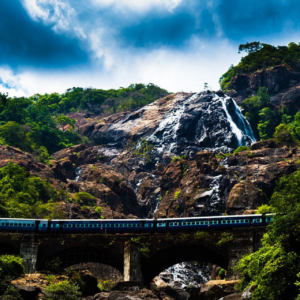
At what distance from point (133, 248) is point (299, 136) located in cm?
7015

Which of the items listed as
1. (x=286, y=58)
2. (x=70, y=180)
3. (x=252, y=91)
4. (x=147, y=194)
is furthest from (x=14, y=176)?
(x=286, y=58)

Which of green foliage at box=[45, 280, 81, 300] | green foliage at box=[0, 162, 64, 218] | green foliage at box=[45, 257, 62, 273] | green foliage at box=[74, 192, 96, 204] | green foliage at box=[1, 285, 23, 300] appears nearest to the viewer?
green foliage at box=[1, 285, 23, 300]

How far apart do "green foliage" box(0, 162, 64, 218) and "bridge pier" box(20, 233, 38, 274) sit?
19935mm

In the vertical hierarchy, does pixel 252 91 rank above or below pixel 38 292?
above

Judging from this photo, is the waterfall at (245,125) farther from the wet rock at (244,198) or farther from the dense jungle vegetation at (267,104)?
the wet rock at (244,198)

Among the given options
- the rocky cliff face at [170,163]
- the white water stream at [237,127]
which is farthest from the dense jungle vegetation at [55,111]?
the white water stream at [237,127]

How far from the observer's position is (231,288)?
4781 centimetres

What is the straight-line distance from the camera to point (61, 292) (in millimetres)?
45625

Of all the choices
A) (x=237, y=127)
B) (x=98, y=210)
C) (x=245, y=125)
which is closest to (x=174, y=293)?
(x=98, y=210)

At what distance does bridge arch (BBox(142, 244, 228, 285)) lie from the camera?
58500 millimetres

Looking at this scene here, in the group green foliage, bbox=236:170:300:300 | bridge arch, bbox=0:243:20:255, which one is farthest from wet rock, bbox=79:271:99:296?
green foliage, bbox=236:170:300:300

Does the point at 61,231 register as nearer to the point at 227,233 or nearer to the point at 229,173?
the point at 227,233

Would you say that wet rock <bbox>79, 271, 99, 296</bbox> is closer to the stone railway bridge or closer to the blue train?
the stone railway bridge

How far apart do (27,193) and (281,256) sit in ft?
211
